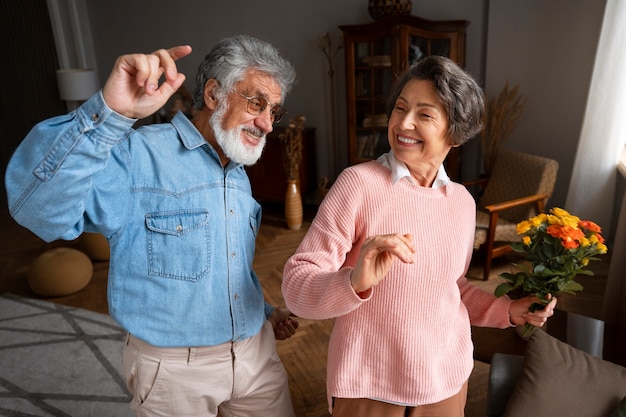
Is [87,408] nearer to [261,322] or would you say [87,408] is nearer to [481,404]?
[261,322]

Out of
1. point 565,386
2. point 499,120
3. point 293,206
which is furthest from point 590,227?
point 293,206

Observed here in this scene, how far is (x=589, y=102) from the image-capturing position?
3.62 m

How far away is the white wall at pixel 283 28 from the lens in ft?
16.0

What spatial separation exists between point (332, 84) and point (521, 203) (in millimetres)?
2495

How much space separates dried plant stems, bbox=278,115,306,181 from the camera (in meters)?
4.96

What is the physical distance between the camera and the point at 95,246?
4.45 metres

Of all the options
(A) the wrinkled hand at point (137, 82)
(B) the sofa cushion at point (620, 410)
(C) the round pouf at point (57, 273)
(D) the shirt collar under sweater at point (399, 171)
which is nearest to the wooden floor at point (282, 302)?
(C) the round pouf at point (57, 273)

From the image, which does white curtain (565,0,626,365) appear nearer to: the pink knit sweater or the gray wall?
the gray wall

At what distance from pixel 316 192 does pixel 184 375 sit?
460 centimetres

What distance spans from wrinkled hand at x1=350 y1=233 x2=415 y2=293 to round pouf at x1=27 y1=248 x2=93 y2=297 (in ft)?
11.3

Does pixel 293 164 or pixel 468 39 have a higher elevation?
pixel 468 39

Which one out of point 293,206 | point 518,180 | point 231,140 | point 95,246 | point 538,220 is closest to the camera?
point 538,220

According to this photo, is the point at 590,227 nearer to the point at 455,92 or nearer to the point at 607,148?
the point at 455,92

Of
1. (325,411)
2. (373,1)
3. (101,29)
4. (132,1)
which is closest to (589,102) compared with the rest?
(373,1)
